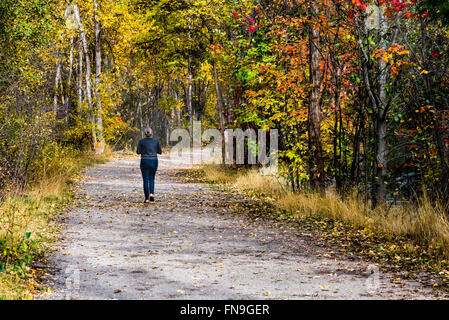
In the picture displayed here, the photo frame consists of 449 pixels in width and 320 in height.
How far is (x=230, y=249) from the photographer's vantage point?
9516 millimetres

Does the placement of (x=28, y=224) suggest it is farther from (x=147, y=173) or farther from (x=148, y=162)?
(x=148, y=162)

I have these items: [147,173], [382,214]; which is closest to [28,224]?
[147,173]

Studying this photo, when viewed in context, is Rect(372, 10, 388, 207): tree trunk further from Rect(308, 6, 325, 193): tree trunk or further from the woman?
the woman

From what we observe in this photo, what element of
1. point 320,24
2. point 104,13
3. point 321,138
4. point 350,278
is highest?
point 104,13

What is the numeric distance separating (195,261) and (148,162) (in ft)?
23.4

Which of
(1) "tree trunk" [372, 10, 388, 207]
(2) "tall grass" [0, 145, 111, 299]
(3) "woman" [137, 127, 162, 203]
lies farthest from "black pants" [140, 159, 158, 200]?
(1) "tree trunk" [372, 10, 388, 207]

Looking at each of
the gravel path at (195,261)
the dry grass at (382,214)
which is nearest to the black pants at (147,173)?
the gravel path at (195,261)

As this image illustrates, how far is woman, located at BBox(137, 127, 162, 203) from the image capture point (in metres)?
15.2

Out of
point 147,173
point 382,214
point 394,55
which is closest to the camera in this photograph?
point 382,214

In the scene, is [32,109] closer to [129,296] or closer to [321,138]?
[321,138]

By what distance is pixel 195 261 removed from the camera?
27.7 ft

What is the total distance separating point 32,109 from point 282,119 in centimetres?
655

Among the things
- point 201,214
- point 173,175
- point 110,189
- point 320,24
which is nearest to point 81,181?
point 110,189

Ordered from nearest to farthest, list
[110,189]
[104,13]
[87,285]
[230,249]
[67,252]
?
[87,285], [67,252], [230,249], [110,189], [104,13]
